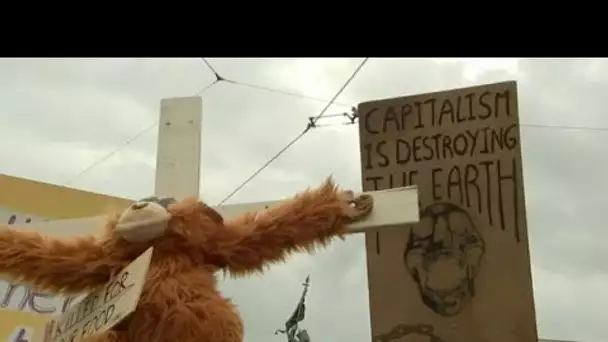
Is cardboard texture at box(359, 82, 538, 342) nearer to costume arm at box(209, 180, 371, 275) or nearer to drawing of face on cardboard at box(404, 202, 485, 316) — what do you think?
drawing of face on cardboard at box(404, 202, 485, 316)

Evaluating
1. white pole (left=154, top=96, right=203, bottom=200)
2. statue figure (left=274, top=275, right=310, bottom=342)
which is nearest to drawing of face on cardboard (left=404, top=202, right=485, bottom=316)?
white pole (left=154, top=96, right=203, bottom=200)

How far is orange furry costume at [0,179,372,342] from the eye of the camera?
36.7 inches

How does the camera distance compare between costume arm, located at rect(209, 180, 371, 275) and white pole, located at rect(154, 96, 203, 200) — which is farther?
white pole, located at rect(154, 96, 203, 200)

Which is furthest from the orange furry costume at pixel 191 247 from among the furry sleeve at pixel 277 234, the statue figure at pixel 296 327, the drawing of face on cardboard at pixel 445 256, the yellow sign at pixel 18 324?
the statue figure at pixel 296 327

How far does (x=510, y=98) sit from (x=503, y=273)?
0.83 ft

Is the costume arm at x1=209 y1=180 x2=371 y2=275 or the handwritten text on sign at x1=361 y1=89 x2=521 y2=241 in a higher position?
the handwritten text on sign at x1=361 y1=89 x2=521 y2=241

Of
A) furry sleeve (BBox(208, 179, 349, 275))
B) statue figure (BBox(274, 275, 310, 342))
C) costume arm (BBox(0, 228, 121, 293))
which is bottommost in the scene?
statue figure (BBox(274, 275, 310, 342))

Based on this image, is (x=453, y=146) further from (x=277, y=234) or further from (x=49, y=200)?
(x=49, y=200)

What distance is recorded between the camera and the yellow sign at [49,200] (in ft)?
5.13

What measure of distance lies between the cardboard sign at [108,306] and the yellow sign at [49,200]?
2.01 feet

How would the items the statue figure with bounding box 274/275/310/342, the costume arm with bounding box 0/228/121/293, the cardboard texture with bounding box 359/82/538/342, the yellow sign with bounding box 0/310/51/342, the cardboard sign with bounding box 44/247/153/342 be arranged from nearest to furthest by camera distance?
the cardboard sign with bounding box 44/247/153/342 → the costume arm with bounding box 0/228/121/293 → the cardboard texture with bounding box 359/82/538/342 → the yellow sign with bounding box 0/310/51/342 → the statue figure with bounding box 274/275/310/342

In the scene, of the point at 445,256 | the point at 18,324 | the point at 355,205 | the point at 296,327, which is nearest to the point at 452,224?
the point at 445,256

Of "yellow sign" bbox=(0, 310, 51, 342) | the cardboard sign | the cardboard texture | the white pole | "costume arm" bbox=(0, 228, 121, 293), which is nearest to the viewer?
the cardboard sign
